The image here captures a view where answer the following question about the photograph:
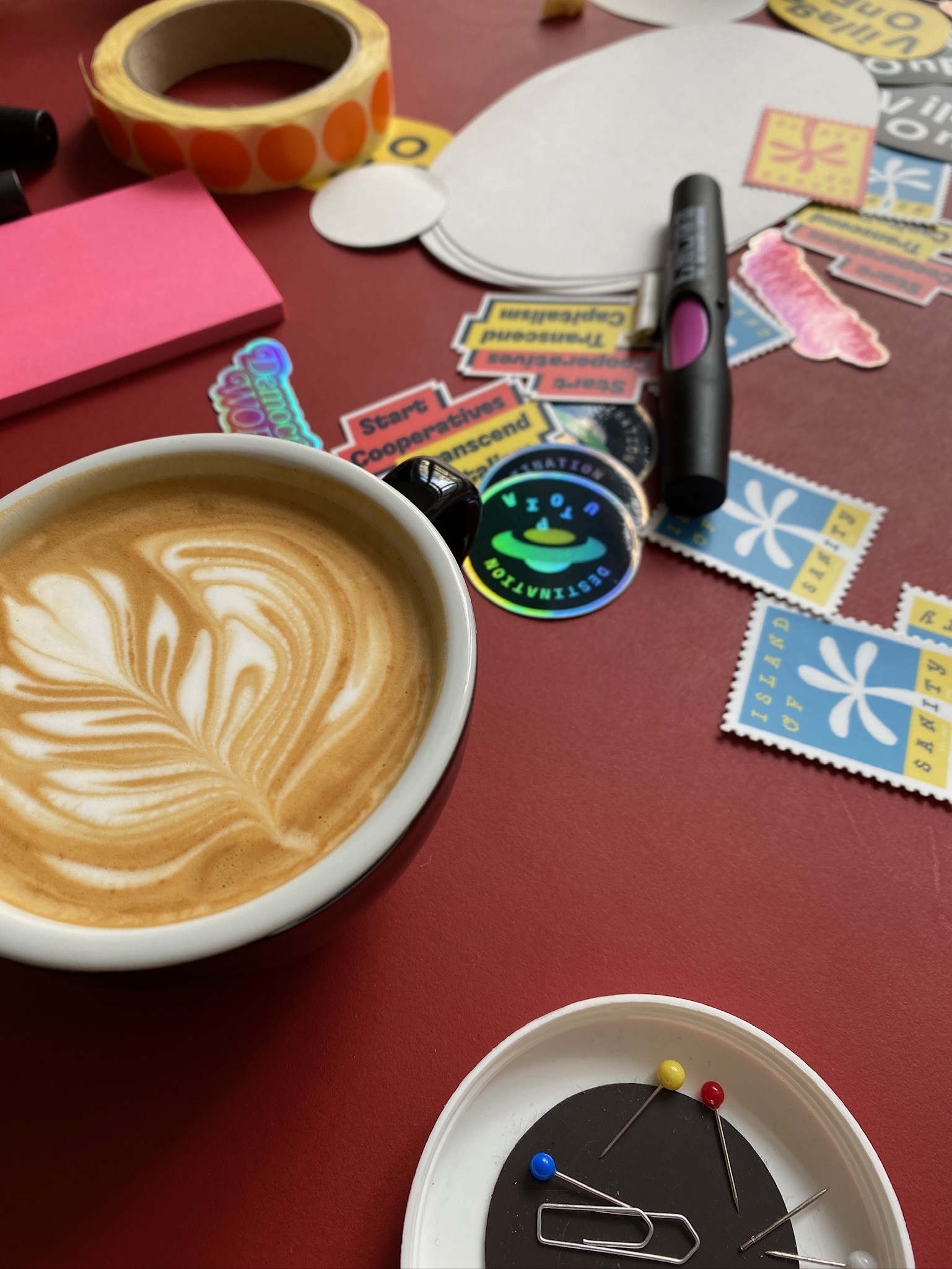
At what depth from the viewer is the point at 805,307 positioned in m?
0.87

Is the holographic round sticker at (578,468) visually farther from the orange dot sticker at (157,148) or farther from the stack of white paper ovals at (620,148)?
the orange dot sticker at (157,148)

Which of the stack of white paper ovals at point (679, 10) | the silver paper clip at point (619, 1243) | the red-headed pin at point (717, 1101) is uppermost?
the stack of white paper ovals at point (679, 10)

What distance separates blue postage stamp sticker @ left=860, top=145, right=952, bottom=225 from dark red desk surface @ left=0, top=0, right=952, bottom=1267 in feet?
1.06

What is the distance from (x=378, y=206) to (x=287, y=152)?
0.36 ft

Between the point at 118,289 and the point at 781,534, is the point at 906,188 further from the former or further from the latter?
the point at 118,289

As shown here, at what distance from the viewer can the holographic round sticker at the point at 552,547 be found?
684 mm

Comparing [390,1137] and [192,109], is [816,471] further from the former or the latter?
[192,109]

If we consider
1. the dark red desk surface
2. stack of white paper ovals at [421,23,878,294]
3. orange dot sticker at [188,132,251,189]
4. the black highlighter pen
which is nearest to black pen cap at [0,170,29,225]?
orange dot sticker at [188,132,251,189]

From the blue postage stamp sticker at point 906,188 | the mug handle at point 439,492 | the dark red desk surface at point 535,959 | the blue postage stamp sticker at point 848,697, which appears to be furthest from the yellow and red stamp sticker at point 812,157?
the mug handle at point 439,492

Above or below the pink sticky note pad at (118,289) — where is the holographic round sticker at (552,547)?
below

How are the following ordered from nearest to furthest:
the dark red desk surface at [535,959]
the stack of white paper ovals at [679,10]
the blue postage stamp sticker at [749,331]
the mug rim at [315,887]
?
the mug rim at [315,887], the dark red desk surface at [535,959], the blue postage stamp sticker at [749,331], the stack of white paper ovals at [679,10]

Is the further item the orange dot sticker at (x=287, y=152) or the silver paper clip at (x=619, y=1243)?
the orange dot sticker at (x=287, y=152)

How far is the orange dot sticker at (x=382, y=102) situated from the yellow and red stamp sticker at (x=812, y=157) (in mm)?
410

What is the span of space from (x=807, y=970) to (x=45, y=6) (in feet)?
4.83
